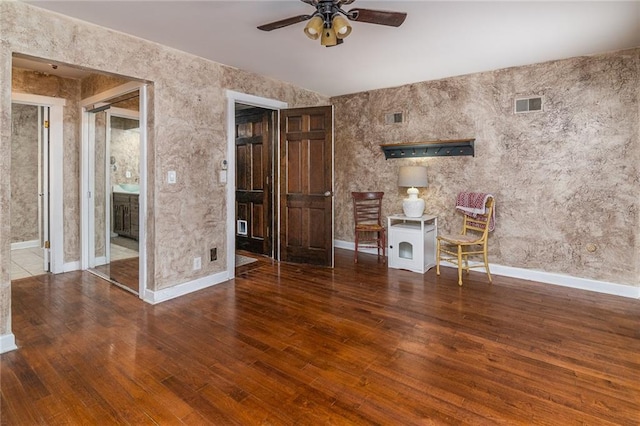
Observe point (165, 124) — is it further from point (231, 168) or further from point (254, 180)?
point (254, 180)

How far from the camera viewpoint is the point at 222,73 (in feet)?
12.4

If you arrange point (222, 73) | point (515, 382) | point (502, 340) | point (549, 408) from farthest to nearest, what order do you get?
point (222, 73)
point (502, 340)
point (515, 382)
point (549, 408)

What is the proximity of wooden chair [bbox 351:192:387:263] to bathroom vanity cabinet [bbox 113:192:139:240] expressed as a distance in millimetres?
3283

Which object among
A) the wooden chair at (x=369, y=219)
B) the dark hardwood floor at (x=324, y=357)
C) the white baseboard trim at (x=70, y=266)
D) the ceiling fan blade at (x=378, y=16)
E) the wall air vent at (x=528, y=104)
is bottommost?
the dark hardwood floor at (x=324, y=357)

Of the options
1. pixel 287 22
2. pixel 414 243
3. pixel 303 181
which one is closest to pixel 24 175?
pixel 303 181

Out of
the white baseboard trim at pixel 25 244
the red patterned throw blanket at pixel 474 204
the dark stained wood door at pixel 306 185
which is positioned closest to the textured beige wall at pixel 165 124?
the dark stained wood door at pixel 306 185

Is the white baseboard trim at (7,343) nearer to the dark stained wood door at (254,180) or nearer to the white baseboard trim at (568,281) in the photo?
the dark stained wood door at (254,180)

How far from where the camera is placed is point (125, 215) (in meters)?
5.18

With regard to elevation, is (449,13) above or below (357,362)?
above

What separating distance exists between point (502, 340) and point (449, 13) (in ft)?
8.29

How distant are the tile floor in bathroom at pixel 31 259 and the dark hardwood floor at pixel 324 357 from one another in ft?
2.56

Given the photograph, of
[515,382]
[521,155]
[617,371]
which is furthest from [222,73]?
[617,371]

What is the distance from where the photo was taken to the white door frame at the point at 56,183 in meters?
4.09

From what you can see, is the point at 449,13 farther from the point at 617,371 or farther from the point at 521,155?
the point at 617,371
